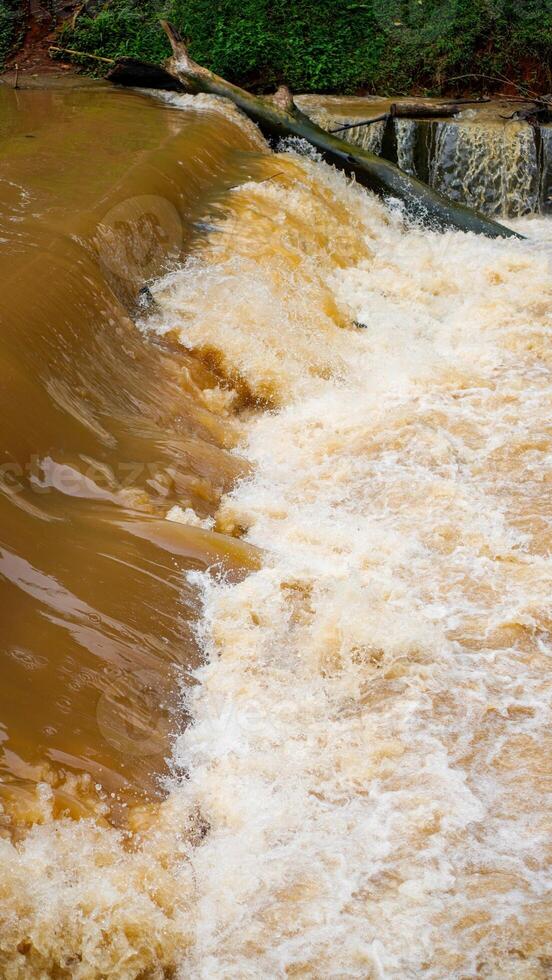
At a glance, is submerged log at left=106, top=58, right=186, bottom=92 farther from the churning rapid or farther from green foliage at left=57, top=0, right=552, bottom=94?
the churning rapid

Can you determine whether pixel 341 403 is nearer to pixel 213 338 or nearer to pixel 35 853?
A: pixel 213 338

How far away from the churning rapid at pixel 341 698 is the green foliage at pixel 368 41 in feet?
23.0

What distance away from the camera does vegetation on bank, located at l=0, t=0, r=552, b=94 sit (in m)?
11.6

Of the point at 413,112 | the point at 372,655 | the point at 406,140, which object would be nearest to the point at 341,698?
the point at 372,655

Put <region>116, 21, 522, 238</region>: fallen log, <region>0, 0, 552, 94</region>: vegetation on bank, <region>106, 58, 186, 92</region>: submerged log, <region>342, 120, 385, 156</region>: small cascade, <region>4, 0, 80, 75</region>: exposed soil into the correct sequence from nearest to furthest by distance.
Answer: <region>116, 21, 522, 238</region>: fallen log → <region>342, 120, 385, 156</region>: small cascade → <region>106, 58, 186, 92</region>: submerged log → <region>0, 0, 552, 94</region>: vegetation on bank → <region>4, 0, 80, 75</region>: exposed soil

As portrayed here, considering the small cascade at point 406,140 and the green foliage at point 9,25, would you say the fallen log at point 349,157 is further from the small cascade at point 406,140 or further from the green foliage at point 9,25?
the green foliage at point 9,25

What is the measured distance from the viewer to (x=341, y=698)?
328 centimetres

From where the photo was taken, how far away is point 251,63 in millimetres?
11883

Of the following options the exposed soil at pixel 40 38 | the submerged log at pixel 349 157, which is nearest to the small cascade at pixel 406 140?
the submerged log at pixel 349 157

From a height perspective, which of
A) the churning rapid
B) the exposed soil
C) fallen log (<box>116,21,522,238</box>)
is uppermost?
the exposed soil

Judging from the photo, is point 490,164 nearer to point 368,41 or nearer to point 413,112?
point 413,112

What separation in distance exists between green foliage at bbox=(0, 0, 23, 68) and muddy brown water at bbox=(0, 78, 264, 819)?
741 cm

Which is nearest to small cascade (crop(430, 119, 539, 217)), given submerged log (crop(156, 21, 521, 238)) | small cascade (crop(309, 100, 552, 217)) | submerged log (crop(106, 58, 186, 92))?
small cascade (crop(309, 100, 552, 217))

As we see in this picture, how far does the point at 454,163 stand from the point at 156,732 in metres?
8.48
